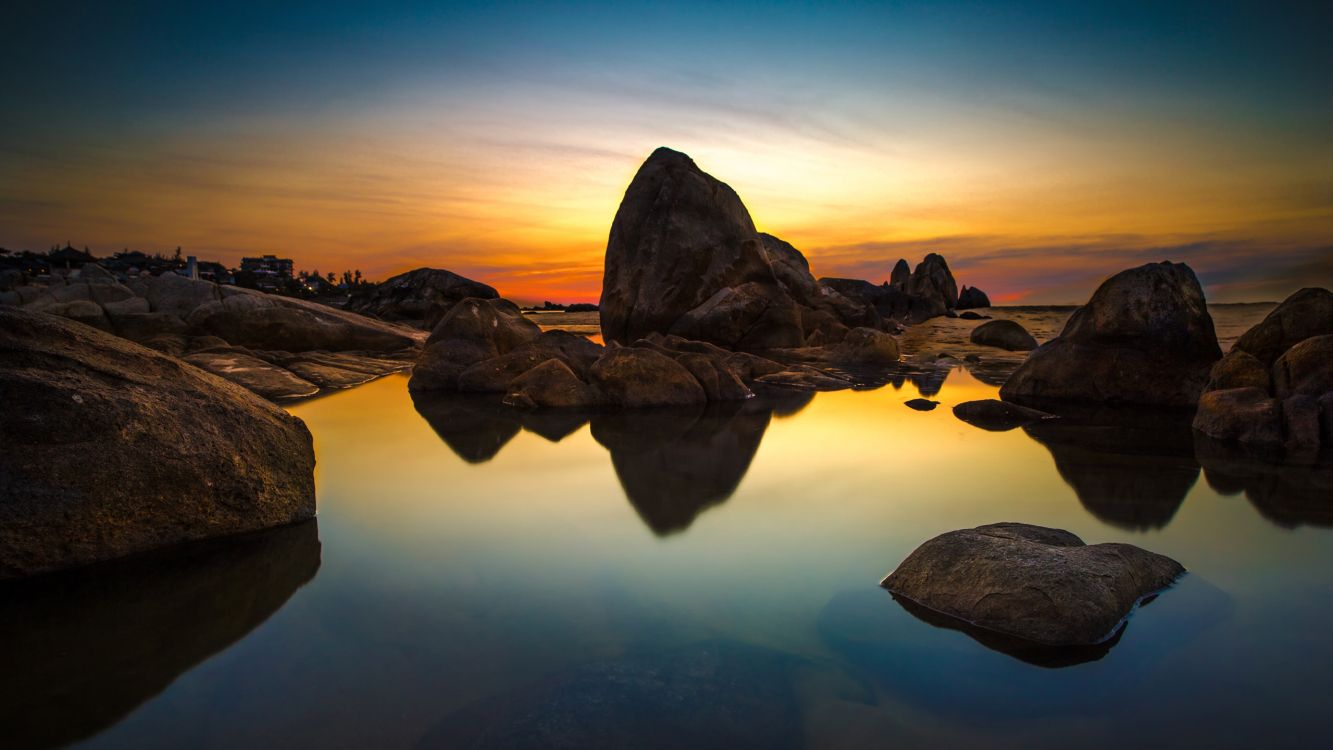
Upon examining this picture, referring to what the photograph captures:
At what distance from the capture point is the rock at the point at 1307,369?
25.0 ft

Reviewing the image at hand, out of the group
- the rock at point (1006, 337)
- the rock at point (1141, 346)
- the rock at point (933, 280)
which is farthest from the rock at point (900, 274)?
the rock at point (1141, 346)

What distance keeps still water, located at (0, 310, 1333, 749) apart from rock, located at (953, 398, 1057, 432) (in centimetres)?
293

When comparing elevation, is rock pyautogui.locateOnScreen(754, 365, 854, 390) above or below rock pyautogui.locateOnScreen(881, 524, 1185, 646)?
below

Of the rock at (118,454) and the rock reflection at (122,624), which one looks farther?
the rock at (118,454)

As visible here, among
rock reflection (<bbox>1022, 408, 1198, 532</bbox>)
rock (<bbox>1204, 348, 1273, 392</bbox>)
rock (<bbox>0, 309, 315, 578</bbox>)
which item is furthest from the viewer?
rock (<bbox>1204, 348, 1273, 392</bbox>)

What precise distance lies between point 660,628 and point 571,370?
7776mm

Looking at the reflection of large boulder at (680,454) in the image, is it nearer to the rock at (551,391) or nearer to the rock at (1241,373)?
the rock at (551,391)

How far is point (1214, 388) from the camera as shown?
894 centimetres

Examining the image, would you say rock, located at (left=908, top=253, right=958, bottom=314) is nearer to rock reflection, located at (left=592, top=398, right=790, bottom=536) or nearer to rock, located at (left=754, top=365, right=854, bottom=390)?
rock, located at (left=754, top=365, right=854, bottom=390)

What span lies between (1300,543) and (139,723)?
652 cm

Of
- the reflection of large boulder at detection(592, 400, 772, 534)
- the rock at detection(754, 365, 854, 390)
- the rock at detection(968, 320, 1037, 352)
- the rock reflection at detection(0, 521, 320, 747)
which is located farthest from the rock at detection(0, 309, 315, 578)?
the rock at detection(968, 320, 1037, 352)

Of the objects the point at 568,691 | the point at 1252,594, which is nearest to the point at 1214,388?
the point at 1252,594

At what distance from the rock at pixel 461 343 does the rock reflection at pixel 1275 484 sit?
31.7 feet

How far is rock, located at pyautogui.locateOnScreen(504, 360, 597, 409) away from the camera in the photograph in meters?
10.4
